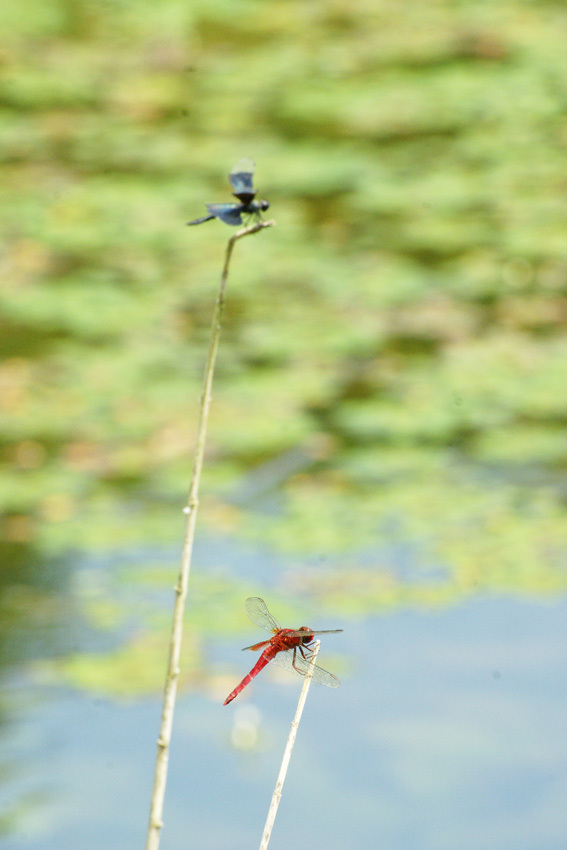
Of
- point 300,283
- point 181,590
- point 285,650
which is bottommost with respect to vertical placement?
point 181,590

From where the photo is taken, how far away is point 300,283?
3850 millimetres

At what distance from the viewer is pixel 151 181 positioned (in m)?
4.46

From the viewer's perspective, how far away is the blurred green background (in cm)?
289

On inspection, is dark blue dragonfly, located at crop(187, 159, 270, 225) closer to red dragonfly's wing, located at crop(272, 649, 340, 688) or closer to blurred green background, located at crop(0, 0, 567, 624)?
red dragonfly's wing, located at crop(272, 649, 340, 688)

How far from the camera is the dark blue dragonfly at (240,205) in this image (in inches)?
20.4

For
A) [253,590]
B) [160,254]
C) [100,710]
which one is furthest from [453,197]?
[100,710]

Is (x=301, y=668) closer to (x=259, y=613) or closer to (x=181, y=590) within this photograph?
(x=259, y=613)

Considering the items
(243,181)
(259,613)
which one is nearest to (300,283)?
(259,613)

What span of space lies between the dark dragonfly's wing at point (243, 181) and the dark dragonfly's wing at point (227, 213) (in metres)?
0.01

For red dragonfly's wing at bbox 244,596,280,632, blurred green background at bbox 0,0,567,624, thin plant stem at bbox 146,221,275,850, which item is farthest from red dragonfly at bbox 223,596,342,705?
blurred green background at bbox 0,0,567,624

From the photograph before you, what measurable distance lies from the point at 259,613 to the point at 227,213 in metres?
0.48

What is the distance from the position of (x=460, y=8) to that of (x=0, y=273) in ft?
9.00

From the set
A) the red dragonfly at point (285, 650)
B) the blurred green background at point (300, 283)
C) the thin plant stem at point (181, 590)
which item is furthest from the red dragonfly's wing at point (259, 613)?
the blurred green background at point (300, 283)

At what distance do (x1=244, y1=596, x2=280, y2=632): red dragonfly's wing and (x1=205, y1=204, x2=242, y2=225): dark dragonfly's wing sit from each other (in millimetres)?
435
